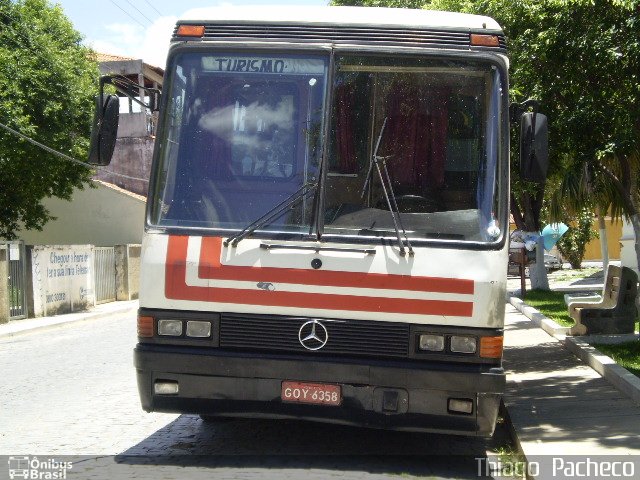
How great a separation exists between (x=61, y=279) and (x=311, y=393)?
18.6 metres

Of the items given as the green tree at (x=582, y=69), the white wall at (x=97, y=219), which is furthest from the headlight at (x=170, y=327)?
the white wall at (x=97, y=219)

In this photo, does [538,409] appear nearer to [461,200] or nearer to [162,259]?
[461,200]

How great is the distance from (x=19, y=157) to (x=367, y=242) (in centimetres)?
2509

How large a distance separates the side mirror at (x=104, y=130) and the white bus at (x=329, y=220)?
2cm

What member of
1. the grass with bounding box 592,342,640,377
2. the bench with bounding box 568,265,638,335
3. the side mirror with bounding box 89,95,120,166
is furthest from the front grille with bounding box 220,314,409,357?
the bench with bounding box 568,265,638,335

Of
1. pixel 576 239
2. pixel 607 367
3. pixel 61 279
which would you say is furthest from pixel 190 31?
pixel 576 239

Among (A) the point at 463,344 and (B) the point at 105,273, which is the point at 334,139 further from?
(B) the point at 105,273

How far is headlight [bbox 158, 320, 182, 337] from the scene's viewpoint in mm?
6617

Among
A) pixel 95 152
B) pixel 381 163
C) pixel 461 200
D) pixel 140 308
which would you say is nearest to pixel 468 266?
pixel 461 200

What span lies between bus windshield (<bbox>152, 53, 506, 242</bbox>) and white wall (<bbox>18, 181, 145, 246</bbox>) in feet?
112

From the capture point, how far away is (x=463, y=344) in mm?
6418

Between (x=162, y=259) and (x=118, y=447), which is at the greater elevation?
(x=162, y=259)

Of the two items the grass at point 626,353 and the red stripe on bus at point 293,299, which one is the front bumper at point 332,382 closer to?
the red stripe on bus at point 293,299

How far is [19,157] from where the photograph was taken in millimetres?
29562
